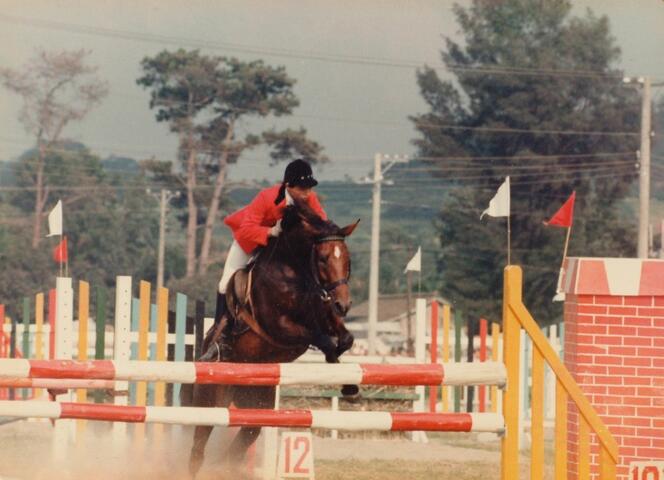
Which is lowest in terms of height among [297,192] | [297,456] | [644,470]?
[297,456]

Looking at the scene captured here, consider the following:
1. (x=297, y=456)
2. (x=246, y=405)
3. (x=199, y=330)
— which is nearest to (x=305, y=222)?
(x=246, y=405)

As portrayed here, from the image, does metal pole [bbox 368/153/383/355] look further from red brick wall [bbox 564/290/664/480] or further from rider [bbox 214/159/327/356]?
red brick wall [bbox 564/290/664/480]

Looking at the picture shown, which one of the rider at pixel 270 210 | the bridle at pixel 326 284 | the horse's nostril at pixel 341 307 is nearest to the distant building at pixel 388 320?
the rider at pixel 270 210

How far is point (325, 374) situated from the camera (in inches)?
264

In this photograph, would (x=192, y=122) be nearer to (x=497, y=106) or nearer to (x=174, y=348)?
(x=497, y=106)

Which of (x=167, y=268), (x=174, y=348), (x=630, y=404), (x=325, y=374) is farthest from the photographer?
(x=167, y=268)

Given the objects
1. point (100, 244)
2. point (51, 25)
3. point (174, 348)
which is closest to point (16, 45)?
point (51, 25)

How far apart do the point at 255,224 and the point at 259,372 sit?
9.48ft

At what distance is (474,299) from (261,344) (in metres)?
44.6

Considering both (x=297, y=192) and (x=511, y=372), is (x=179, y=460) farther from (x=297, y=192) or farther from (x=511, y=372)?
(x=511, y=372)

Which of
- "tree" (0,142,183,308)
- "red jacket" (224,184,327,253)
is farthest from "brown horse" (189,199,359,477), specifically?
"tree" (0,142,183,308)

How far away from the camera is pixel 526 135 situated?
58062mm

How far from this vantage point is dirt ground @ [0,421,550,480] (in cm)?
973

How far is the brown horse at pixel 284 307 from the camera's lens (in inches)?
338
